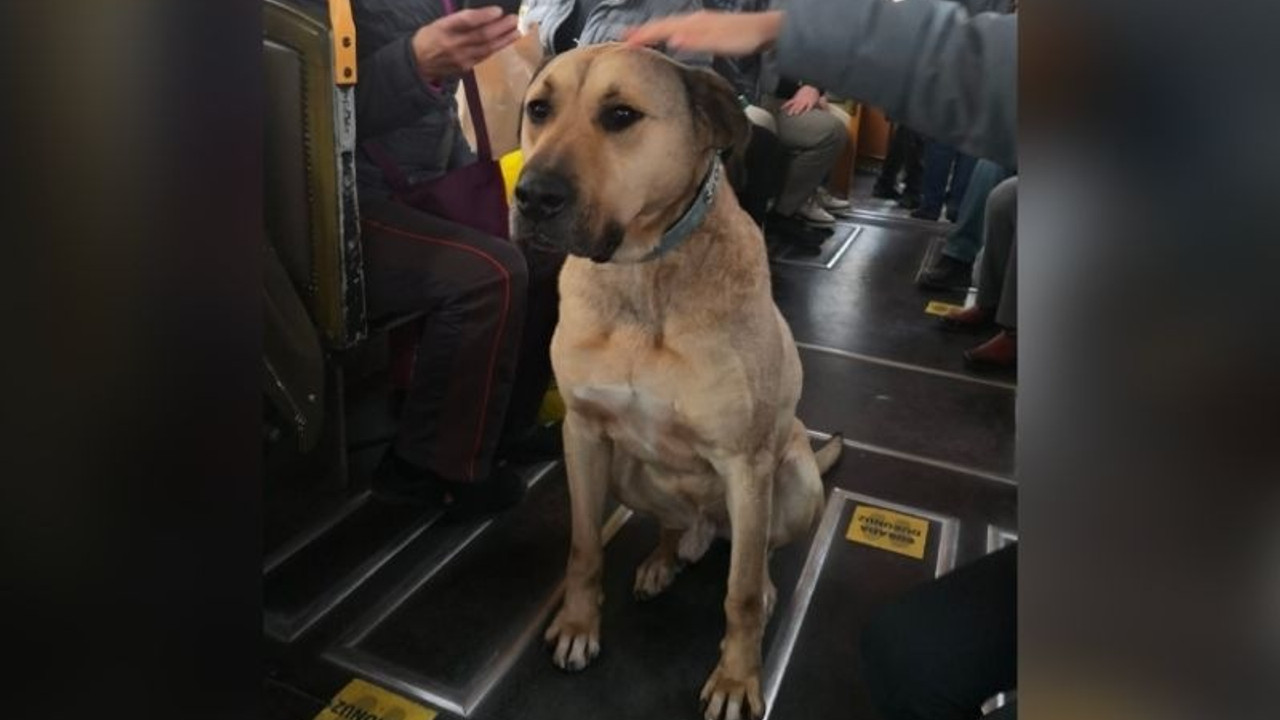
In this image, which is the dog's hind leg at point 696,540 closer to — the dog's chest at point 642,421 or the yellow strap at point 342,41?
the dog's chest at point 642,421

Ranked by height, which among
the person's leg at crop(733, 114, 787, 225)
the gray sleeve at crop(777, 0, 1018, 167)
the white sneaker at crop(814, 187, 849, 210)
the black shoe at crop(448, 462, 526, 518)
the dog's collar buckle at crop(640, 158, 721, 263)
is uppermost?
the gray sleeve at crop(777, 0, 1018, 167)

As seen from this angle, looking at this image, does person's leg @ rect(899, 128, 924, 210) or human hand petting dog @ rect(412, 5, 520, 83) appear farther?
person's leg @ rect(899, 128, 924, 210)

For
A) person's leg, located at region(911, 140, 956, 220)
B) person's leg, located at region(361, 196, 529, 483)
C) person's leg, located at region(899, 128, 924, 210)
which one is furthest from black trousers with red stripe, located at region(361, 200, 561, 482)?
person's leg, located at region(899, 128, 924, 210)

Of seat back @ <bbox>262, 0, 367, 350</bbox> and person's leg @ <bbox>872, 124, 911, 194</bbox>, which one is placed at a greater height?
seat back @ <bbox>262, 0, 367, 350</bbox>

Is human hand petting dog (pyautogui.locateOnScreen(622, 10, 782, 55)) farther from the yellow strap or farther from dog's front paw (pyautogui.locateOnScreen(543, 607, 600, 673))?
dog's front paw (pyautogui.locateOnScreen(543, 607, 600, 673))

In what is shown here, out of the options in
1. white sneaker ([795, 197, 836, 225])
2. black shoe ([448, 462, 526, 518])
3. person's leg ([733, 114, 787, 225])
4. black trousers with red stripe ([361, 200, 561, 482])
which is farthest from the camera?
white sneaker ([795, 197, 836, 225])

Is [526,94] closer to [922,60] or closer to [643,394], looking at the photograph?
[643,394]

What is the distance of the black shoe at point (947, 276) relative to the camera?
4441 millimetres

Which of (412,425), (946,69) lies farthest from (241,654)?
(412,425)

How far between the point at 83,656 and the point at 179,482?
79mm

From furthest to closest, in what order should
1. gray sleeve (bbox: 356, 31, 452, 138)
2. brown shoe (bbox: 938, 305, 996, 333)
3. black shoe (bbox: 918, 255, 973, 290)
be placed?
black shoe (bbox: 918, 255, 973, 290), brown shoe (bbox: 938, 305, 996, 333), gray sleeve (bbox: 356, 31, 452, 138)

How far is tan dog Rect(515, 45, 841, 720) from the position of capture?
1.49 metres

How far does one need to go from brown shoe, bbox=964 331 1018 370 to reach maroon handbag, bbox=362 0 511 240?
85.5 inches

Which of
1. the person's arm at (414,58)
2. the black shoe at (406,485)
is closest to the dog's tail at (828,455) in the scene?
the black shoe at (406,485)
